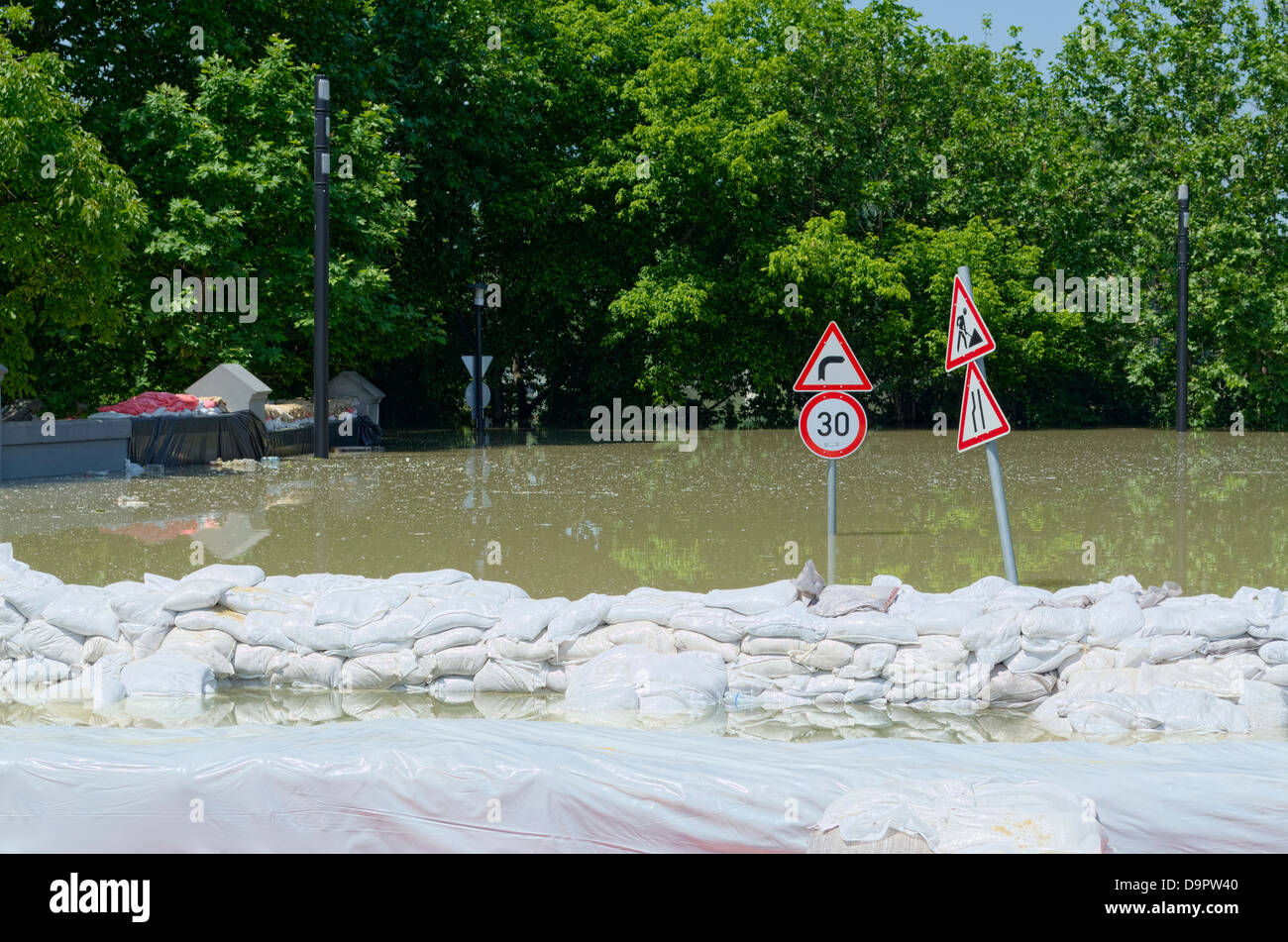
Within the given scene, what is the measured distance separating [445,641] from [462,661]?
0.13m

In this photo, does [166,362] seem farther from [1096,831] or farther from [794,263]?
[1096,831]

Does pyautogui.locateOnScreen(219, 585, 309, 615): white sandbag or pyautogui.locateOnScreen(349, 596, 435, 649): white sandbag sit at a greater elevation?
pyautogui.locateOnScreen(219, 585, 309, 615): white sandbag

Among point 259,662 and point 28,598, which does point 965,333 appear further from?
point 28,598

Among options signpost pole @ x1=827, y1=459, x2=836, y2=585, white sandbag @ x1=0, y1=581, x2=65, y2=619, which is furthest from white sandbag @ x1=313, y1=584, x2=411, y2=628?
signpost pole @ x1=827, y1=459, x2=836, y2=585

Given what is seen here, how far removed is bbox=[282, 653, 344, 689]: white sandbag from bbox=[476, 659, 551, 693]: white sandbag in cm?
69

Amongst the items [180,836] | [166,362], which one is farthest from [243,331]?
[180,836]

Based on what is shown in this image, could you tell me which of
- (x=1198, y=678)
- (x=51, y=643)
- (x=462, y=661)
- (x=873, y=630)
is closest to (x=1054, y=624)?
(x=1198, y=678)

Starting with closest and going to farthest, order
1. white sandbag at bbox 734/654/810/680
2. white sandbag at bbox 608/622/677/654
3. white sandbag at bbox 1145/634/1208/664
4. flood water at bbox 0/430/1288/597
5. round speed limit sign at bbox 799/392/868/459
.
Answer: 1. white sandbag at bbox 1145/634/1208/664
2. white sandbag at bbox 734/654/810/680
3. white sandbag at bbox 608/622/677/654
4. flood water at bbox 0/430/1288/597
5. round speed limit sign at bbox 799/392/868/459

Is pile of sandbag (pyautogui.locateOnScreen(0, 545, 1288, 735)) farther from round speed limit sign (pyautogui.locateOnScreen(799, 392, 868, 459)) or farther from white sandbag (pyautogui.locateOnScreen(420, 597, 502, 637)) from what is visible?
round speed limit sign (pyautogui.locateOnScreen(799, 392, 868, 459))

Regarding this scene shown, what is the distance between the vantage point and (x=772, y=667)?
577 cm

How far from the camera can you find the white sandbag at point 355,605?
6.02 metres

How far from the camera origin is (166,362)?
26.0 meters

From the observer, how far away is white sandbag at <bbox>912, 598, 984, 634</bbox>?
5.73m

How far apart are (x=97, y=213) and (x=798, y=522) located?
12583mm
